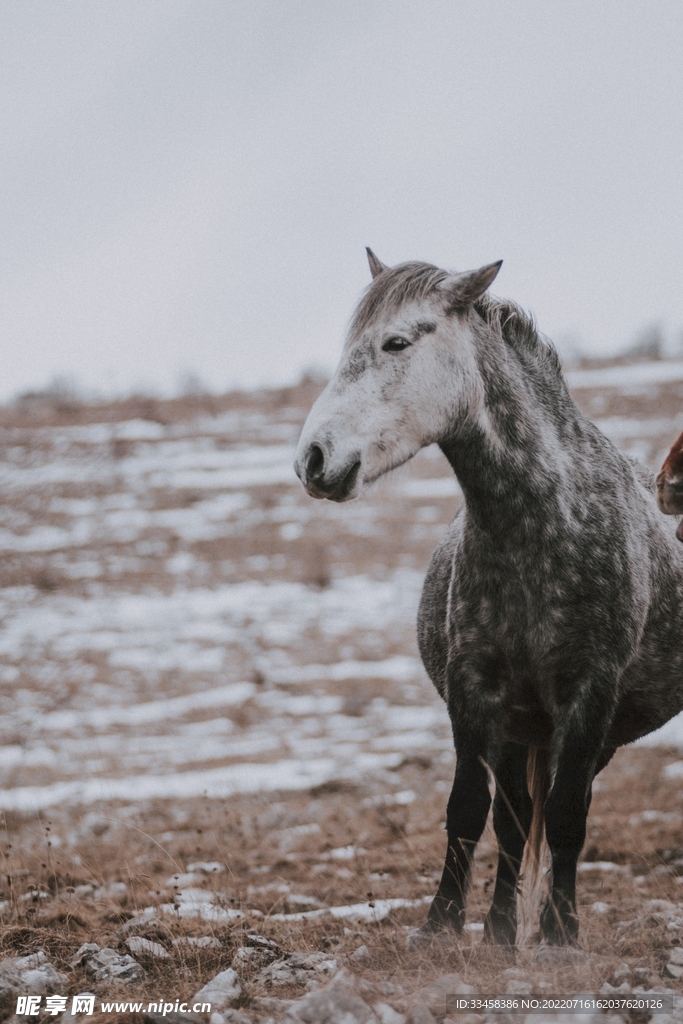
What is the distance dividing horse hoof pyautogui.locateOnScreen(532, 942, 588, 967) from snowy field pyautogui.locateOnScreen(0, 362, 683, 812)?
6.72 m

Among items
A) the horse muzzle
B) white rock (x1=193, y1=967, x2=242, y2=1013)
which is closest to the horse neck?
the horse muzzle

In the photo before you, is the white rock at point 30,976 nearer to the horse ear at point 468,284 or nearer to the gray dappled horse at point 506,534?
the gray dappled horse at point 506,534

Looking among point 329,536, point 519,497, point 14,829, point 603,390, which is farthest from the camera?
point 603,390

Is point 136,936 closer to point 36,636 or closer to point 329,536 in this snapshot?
point 36,636

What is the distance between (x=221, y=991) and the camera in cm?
327

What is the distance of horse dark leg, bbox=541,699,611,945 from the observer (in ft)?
11.6

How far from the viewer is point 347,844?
7215 millimetres

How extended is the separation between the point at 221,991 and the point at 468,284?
2.92 metres

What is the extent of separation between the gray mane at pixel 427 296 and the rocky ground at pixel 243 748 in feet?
2.30

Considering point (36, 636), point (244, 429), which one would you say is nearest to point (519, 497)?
point (36, 636)

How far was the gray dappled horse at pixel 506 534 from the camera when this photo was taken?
3473 mm

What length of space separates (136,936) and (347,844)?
3621mm

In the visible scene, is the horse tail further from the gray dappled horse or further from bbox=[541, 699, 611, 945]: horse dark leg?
bbox=[541, 699, 611, 945]: horse dark leg

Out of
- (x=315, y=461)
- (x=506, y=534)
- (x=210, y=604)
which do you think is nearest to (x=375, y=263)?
(x=315, y=461)
